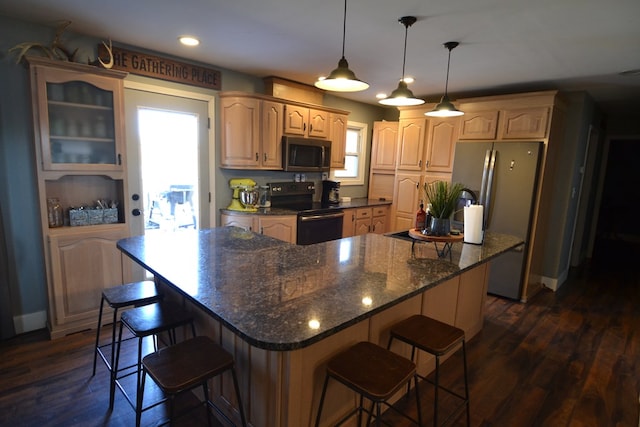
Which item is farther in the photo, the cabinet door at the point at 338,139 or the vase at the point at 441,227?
the cabinet door at the point at 338,139

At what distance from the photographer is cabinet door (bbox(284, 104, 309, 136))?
4062 millimetres

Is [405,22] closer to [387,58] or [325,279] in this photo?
[387,58]

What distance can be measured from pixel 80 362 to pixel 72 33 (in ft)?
8.39

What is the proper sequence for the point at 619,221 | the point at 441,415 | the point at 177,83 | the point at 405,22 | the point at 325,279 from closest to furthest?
the point at 325,279
the point at 441,415
the point at 405,22
the point at 177,83
the point at 619,221

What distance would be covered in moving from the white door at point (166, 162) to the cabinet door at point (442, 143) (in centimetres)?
289

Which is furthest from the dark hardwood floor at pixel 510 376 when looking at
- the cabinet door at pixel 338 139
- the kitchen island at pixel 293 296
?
the cabinet door at pixel 338 139

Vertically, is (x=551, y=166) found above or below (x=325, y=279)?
above

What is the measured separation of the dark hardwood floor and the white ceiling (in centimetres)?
241

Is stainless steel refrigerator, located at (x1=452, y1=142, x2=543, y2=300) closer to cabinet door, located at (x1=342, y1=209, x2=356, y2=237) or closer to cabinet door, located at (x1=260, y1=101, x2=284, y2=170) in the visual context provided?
cabinet door, located at (x1=342, y1=209, x2=356, y2=237)

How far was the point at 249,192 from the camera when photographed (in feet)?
12.7

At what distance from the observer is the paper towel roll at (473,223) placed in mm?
2459

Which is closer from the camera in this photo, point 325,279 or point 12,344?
point 325,279

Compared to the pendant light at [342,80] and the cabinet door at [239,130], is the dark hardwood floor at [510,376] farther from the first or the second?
the cabinet door at [239,130]

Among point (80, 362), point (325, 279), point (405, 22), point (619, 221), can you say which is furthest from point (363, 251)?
point (619, 221)
